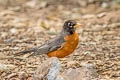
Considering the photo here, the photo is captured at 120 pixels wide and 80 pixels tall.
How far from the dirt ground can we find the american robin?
11.4 inches

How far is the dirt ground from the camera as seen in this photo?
29.2 ft

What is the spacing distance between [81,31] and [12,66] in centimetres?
433

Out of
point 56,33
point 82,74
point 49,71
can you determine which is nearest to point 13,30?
point 56,33

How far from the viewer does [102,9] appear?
50.2 ft

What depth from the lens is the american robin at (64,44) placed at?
29.5 ft

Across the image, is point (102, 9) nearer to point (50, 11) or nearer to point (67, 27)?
point (50, 11)

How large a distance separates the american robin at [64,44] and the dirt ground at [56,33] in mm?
290

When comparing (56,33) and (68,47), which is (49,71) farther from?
(56,33)

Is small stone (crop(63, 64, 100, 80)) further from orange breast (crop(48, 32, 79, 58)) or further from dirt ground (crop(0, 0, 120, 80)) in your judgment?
orange breast (crop(48, 32, 79, 58))

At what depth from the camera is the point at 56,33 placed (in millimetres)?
12492

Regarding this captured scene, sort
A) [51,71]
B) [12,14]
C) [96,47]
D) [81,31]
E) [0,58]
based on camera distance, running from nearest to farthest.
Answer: [51,71], [0,58], [96,47], [81,31], [12,14]

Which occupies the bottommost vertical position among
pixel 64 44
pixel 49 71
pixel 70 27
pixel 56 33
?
pixel 56 33

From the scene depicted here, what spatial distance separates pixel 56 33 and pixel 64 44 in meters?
3.42

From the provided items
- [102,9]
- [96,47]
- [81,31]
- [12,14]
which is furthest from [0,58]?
[102,9]
